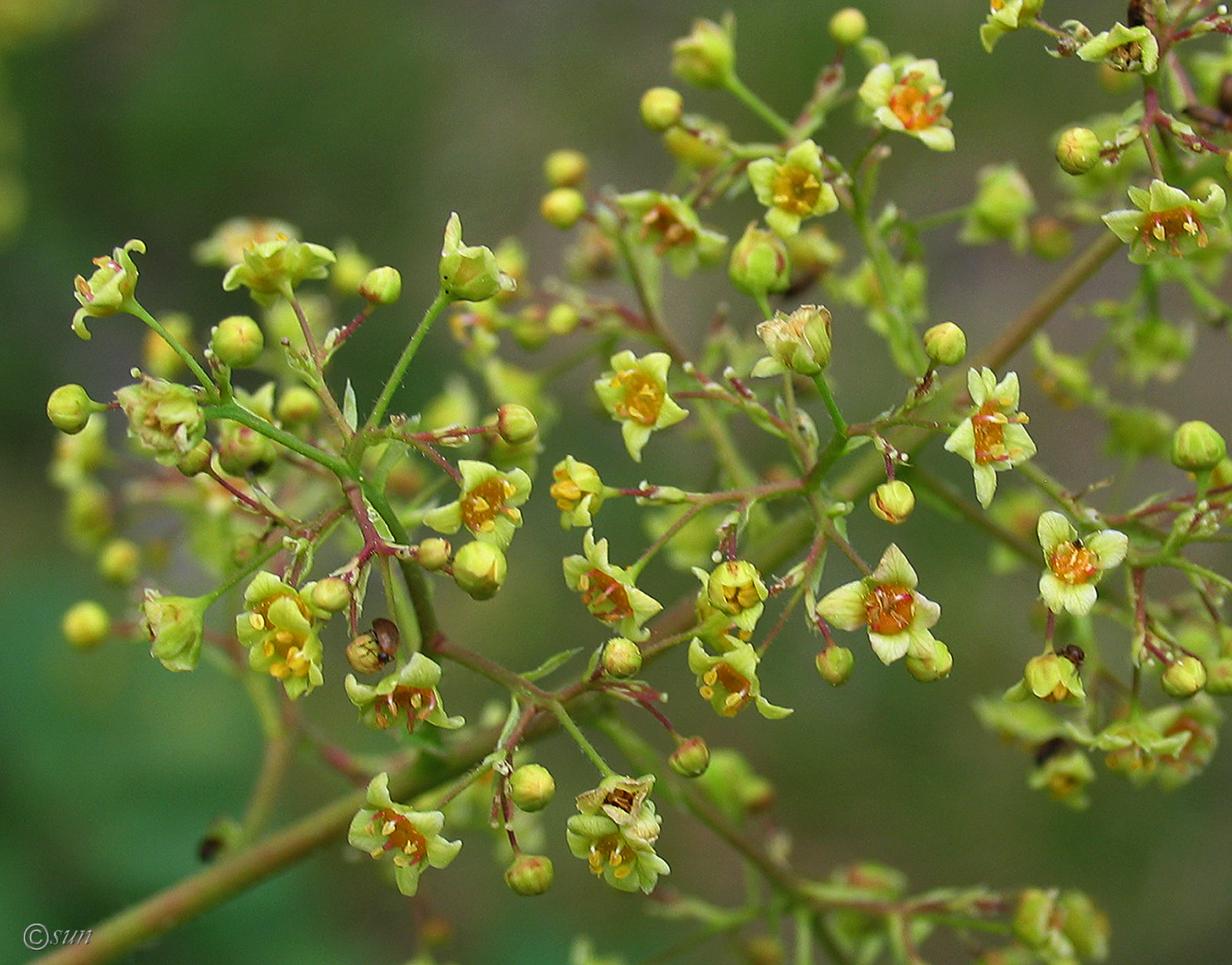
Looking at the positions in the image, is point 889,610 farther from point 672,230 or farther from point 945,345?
point 672,230

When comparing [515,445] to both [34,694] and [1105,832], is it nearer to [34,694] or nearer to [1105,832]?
[34,694]

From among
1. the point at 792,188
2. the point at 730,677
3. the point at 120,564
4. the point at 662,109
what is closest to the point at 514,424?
the point at 730,677

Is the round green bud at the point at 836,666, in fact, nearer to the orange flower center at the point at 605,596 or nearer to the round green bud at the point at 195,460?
the orange flower center at the point at 605,596

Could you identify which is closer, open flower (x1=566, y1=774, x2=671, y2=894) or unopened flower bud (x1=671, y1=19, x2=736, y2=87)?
open flower (x1=566, y1=774, x2=671, y2=894)

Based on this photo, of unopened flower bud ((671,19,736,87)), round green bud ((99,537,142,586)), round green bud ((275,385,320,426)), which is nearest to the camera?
round green bud ((275,385,320,426))

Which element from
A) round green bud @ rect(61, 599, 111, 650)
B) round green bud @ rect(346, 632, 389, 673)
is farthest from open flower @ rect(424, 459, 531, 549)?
round green bud @ rect(61, 599, 111, 650)

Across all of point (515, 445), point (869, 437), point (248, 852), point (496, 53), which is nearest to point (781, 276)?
point (869, 437)

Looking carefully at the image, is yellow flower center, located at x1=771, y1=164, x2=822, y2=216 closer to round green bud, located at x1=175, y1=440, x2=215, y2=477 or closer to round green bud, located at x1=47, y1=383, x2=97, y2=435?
round green bud, located at x1=175, y1=440, x2=215, y2=477
